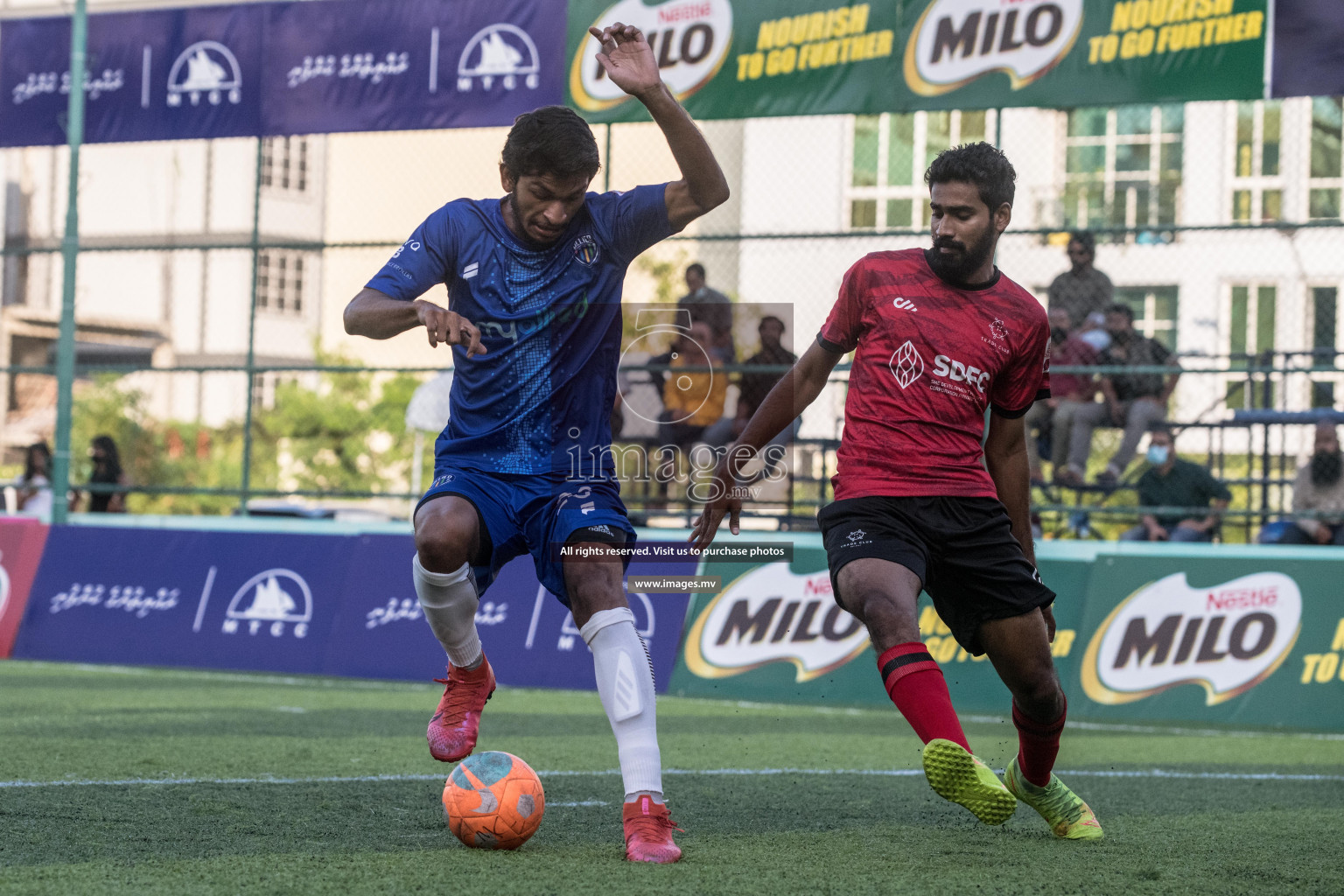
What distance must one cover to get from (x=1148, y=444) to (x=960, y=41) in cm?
320

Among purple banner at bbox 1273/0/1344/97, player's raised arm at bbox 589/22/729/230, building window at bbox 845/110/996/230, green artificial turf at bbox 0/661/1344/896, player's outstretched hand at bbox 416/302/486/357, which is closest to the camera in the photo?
green artificial turf at bbox 0/661/1344/896

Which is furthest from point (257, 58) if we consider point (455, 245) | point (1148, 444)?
point (455, 245)

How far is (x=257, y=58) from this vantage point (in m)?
12.2

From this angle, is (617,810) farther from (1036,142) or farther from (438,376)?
(1036,142)

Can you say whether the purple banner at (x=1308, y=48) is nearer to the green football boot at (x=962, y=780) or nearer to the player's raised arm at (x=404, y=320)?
the green football boot at (x=962, y=780)

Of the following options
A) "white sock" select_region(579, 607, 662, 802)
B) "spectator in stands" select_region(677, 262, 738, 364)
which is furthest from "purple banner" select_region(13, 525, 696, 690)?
"white sock" select_region(579, 607, 662, 802)

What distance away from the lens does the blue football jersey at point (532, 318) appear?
4.54m

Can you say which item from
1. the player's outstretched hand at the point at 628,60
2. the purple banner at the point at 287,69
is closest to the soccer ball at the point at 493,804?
the player's outstretched hand at the point at 628,60

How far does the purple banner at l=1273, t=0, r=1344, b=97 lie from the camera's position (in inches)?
379

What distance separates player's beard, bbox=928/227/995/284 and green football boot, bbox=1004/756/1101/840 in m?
1.55

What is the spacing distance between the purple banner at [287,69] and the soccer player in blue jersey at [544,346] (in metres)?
6.82

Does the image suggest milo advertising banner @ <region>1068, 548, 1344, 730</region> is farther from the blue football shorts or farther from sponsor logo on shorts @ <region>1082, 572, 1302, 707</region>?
the blue football shorts

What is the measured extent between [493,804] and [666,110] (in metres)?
1.93

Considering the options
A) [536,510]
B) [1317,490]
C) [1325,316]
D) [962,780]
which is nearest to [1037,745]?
[962,780]
